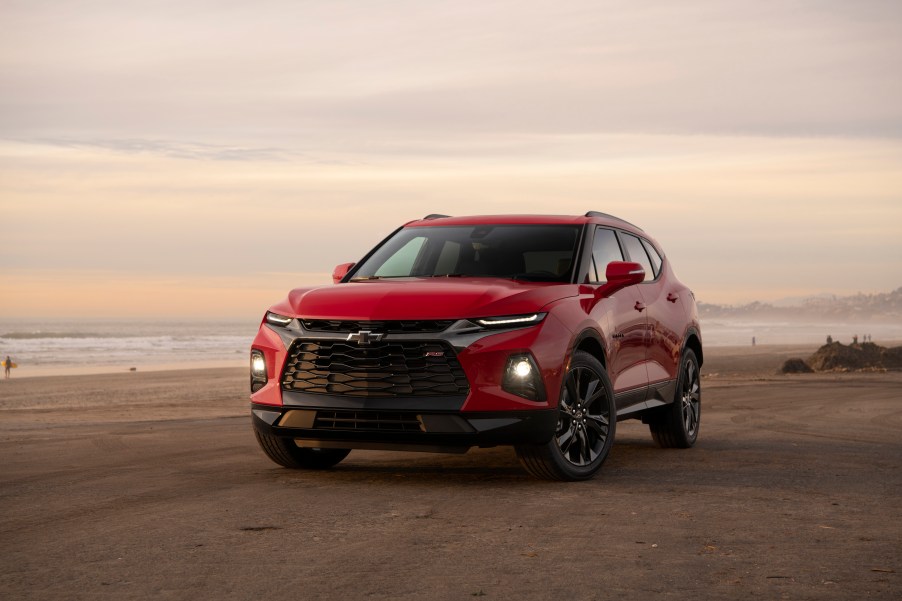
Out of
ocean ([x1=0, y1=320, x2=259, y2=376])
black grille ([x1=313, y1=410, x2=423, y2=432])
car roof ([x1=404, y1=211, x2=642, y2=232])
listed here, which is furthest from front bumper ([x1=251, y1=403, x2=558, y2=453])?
ocean ([x1=0, y1=320, x2=259, y2=376])

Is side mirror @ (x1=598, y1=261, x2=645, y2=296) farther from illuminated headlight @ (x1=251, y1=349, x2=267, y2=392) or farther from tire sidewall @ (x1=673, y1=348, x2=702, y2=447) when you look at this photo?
illuminated headlight @ (x1=251, y1=349, x2=267, y2=392)

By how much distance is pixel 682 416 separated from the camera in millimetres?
10406

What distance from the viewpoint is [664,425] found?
411 inches

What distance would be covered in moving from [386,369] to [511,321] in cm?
88

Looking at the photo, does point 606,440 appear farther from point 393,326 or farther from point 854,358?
point 854,358

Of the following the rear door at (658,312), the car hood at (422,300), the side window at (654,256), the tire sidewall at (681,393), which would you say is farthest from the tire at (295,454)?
the side window at (654,256)

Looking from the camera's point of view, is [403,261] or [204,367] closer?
[403,261]

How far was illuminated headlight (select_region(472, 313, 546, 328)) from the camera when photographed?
745 centimetres

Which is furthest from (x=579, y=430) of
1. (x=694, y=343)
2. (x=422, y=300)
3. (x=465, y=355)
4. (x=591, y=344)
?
(x=694, y=343)

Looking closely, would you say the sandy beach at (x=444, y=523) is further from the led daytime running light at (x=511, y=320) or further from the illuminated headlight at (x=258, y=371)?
the led daytime running light at (x=511, y=320)

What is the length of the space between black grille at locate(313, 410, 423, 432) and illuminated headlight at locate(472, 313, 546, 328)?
2.51 feet

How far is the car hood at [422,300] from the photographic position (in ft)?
24.5

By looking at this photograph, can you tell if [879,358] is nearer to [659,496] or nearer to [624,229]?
[624,229]

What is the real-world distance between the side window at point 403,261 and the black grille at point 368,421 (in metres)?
1.71
